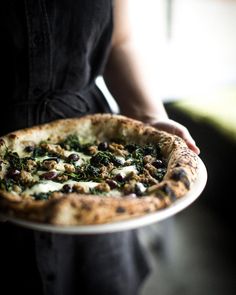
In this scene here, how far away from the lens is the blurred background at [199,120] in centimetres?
213

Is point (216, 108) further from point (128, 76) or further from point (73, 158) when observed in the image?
point (73, 158)

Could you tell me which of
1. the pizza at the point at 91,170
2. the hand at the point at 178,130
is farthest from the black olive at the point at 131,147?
the hand at the point at 178,130

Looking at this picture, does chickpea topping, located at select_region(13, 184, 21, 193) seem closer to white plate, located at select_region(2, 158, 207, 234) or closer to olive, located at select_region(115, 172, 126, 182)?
white plate, located at select_region(2, 158, 207, 234)

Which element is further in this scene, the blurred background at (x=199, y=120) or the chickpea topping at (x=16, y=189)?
the blurred background at (x=199, y=120)

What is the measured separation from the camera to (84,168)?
1.13m

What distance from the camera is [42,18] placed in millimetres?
1160

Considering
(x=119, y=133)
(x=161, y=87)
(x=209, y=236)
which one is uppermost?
(x=119, y=133)

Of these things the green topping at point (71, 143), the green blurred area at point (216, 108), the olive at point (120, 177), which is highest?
the olive at point (120, 177)

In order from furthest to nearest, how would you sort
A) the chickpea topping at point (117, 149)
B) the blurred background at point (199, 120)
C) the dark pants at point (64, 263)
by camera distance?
the blurred background at point (199, 120)
the dark pants at point (64, 263)
the chickpea topping at point (117, 149)

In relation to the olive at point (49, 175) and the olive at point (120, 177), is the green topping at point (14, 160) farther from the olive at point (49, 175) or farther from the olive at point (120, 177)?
the olive at point (120, 177)

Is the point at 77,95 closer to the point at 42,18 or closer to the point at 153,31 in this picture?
the point at 42,18

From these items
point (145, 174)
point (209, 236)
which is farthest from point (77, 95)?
point (209, 236)

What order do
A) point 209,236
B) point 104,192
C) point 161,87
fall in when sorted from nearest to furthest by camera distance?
point 104,192 → point 209,236 → point 161,87

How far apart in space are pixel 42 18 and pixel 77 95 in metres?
0.27
